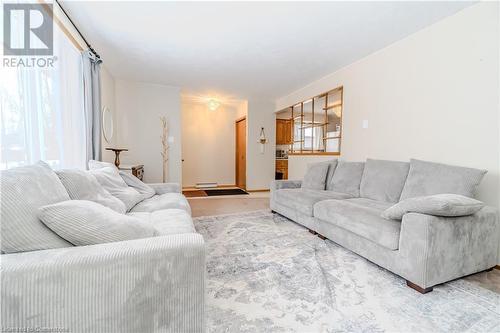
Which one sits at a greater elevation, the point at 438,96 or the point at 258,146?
the point at 438,96

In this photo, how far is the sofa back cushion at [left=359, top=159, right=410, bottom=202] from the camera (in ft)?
8.29

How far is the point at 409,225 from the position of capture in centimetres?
162

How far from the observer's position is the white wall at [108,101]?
3.73 metres

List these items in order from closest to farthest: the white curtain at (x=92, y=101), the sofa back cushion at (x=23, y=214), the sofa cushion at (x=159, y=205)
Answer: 1. the sofa back cushion at (x=23, y=214)
2. the sofa cushion at (x=159, y=205)
3. the white curtain at (x=92, y=101)

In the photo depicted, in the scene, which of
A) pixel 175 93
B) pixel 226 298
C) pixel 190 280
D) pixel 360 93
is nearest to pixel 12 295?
pixel 190 280

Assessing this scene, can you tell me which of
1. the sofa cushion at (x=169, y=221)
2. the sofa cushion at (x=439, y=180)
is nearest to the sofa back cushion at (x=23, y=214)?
the sofa cushion at (x=169, y=221)

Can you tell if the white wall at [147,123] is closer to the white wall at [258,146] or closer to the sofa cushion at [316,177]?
the white wall at [258,146]

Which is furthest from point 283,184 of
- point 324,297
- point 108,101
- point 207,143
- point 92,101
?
point 207,143

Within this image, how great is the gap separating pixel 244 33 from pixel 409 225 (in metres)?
2.52

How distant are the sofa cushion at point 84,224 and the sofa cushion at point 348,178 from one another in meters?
2.75

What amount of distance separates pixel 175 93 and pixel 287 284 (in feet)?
14.9

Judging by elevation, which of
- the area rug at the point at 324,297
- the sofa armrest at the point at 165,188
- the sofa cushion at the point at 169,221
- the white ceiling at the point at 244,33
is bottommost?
the area rug at the point at 324,297

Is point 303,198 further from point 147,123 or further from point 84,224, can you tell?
point 147,123

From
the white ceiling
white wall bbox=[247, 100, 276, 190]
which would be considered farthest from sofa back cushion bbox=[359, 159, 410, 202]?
white wall bbox=[247, 100, 276, 190]
